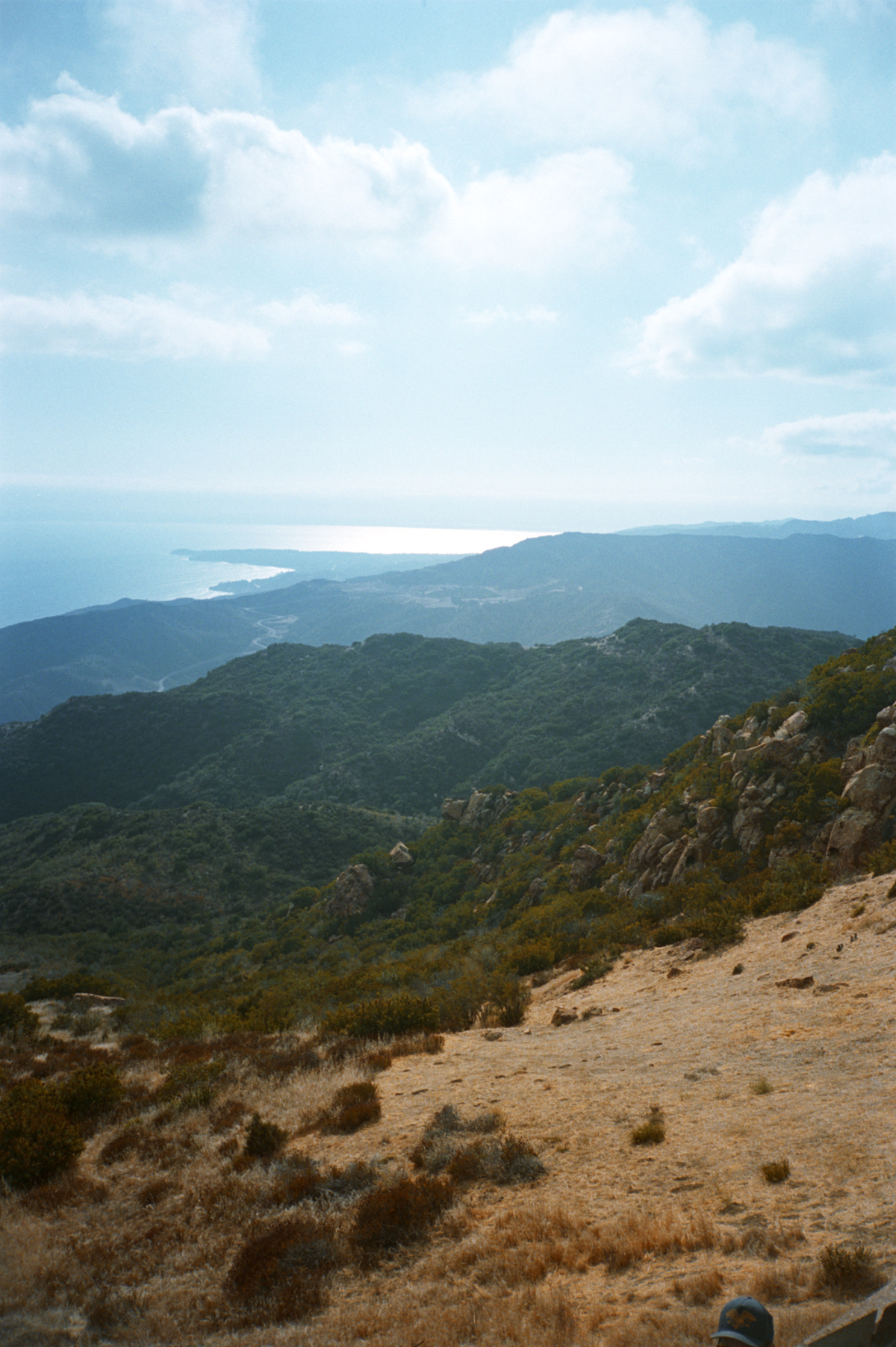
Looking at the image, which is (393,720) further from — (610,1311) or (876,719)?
(610,1311)

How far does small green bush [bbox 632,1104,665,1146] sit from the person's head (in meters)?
3.23

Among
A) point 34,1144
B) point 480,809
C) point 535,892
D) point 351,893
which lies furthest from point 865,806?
point 480,809

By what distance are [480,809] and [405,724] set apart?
43037 mm

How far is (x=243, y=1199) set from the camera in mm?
6438

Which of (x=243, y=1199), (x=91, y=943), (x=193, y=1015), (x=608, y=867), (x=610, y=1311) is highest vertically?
(x=610, y=1311)

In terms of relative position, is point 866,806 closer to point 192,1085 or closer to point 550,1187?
point 550,1187

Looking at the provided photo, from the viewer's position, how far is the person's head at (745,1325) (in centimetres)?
312

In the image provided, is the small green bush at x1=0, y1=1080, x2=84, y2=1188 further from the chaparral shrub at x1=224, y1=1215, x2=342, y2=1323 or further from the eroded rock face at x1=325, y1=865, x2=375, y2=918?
the eroded rock face at x1=325, y1=865, x2=375, y2=918

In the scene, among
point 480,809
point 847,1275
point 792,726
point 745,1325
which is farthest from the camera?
point 480,809

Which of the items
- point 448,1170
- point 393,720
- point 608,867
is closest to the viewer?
point 448,1170

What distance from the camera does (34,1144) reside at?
746cm

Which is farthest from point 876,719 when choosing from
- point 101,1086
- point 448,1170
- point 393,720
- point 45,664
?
point 45,664

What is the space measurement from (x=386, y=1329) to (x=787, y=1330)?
2.89 meters

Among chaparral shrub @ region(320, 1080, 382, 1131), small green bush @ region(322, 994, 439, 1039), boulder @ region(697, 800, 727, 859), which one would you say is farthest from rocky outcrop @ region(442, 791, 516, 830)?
chaparral shrub @ region(320, 1080, 382, 1131)
